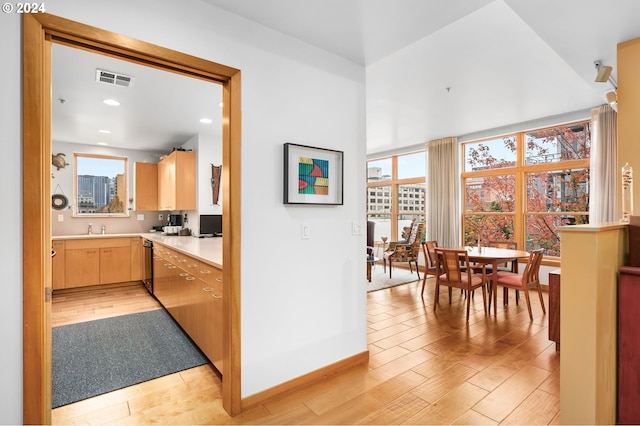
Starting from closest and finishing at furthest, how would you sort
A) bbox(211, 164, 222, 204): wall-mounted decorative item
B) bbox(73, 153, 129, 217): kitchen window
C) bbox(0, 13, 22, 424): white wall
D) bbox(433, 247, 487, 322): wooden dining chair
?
bbox(0, 13, 22, 424): white wall, bbox(433, 247, 487, 322): wooden dining chair, bbox(211, 164, 222, 204): wall-mounted decorative item, bbox(73, 153, 129, 217): kitchen window

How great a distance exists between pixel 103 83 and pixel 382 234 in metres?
6.70

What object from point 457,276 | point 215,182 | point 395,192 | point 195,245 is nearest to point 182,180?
point 215,182

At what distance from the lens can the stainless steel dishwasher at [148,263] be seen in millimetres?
5002

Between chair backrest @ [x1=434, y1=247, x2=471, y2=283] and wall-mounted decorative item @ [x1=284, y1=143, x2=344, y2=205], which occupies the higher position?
wall-mounted decorative item @ [x1=284, y1=143, x2=344, y2=205]

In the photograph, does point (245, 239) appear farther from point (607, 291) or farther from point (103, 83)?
point (103, 83)

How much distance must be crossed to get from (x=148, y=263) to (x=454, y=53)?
5124 mm

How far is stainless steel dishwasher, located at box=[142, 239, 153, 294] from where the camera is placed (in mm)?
5002

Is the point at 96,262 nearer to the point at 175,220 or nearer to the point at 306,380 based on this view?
the point at 175,220

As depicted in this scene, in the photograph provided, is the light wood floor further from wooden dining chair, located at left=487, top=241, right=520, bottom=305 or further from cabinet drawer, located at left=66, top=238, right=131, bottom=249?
cabinet drawer, located at left=66, top=238, right=131, bottom=249

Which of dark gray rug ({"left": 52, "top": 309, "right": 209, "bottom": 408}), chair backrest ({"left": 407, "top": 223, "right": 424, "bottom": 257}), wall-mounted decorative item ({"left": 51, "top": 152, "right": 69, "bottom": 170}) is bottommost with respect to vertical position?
dark gray rug ({"left": 52, "top": 309, "right": 209, "bottom": 408})

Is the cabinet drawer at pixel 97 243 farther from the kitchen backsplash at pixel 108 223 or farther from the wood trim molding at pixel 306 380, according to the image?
the wood trim molding at pixel 306 380

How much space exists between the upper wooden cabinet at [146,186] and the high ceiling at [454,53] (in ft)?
2.48

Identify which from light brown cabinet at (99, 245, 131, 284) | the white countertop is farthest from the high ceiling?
light brown cabinet at (99, 245, 131, 284)

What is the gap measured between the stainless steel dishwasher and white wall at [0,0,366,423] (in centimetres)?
350
